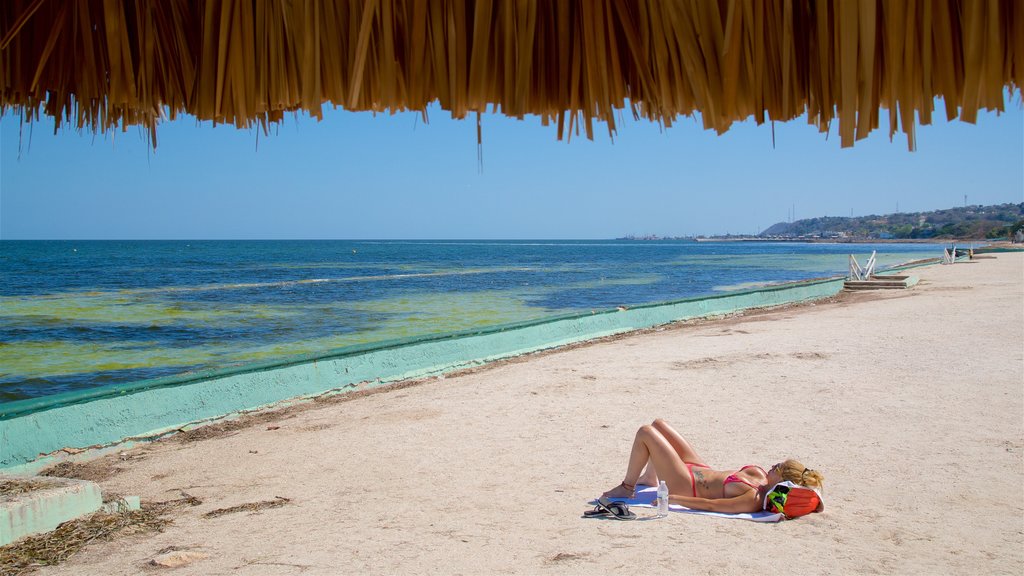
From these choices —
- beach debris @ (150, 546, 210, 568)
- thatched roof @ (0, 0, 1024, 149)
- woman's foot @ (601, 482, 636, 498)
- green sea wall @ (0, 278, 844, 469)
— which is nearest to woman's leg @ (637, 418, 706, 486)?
woman's foot @ (601, 482, 636, 498)

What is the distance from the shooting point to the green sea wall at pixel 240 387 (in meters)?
5.99

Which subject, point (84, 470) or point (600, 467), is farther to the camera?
point (84, 470)

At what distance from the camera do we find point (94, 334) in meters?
16.8

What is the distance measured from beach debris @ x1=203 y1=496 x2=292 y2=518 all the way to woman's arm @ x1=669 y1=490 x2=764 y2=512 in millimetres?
2528

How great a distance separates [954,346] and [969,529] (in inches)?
255

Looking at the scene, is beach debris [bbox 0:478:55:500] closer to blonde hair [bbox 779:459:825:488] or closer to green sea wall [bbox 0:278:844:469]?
green sea wall [bbox 0:278:844:469]

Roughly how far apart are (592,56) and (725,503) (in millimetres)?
3458

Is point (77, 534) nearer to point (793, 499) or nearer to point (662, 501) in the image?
point (662, 501)

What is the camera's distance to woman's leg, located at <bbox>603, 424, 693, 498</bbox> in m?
4.59

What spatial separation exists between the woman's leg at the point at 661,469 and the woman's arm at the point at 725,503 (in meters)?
0.06

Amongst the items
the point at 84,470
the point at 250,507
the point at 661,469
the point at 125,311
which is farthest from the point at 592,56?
the point at 125,311

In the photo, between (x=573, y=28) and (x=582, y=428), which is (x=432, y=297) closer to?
(x=582, y=428)

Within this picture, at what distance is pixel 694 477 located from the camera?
4.61 m

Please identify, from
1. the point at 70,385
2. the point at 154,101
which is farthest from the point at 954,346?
the point at 70,385
